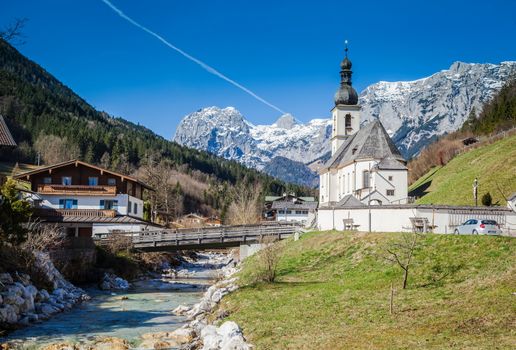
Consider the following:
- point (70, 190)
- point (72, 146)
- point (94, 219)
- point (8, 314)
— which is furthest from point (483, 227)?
point (72, 146)

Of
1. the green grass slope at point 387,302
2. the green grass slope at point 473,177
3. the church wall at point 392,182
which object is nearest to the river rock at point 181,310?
the green grass slope at point 387,302

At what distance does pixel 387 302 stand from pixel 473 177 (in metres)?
44.5

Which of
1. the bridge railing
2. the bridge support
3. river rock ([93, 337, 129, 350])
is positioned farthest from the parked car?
the bridge support

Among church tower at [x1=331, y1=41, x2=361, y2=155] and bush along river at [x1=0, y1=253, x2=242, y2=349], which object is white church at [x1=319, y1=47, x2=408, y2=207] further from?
bush along river at [x1=0, y1=253, x2=242, y2=349]

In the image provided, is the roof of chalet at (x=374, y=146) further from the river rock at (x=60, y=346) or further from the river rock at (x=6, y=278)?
the river rock at (x=60, y=346)

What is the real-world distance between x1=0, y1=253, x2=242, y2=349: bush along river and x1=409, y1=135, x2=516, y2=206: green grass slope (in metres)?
30.7

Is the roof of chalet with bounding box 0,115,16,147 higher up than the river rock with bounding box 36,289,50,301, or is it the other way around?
the roof of chalet with bounding box 0,115,16,147

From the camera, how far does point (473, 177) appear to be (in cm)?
5850

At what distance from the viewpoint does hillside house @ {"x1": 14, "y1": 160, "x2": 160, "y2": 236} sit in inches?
2125

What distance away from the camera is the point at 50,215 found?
47875 millimetres

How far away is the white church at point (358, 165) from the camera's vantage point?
60.5 m

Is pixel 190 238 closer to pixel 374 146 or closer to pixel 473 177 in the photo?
pixel 374 146

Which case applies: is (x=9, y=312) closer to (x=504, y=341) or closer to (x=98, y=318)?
(x=98, y=318)

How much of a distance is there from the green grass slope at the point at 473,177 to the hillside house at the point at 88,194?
33628 millimetres
